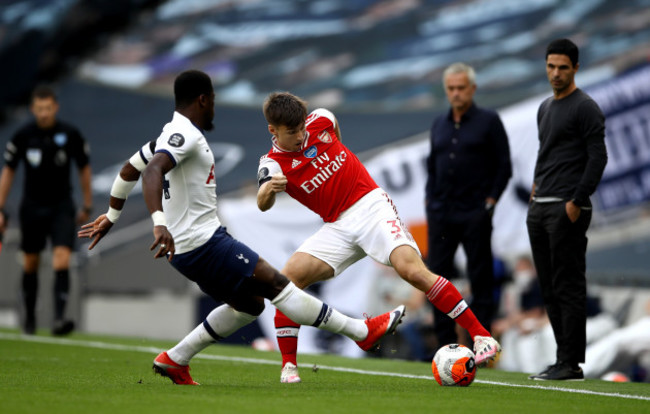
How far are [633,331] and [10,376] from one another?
5467mm

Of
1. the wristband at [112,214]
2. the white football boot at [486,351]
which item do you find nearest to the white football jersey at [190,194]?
the wristband at [112,214]

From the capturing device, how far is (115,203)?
5.44 metres

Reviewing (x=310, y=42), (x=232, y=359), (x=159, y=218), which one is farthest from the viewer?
(x=310, y=42)

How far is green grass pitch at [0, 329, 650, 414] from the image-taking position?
4.39 metres

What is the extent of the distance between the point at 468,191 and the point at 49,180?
414 cm

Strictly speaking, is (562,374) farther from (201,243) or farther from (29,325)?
(29,325)

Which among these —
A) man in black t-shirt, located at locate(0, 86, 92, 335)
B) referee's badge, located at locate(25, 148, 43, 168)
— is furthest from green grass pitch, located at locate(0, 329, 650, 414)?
referee's badge, located at locate(25, 148, 43, 168)


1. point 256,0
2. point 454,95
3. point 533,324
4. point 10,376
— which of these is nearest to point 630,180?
point 533,324

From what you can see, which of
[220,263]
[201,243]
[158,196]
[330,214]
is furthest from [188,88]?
[330,214]

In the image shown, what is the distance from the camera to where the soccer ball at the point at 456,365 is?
5.43m

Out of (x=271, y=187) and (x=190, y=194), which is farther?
(x=271, y=187)

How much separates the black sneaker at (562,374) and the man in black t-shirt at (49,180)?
190 inches

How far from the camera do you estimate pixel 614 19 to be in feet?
67.8

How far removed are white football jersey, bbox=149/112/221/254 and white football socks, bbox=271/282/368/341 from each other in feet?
1.71
